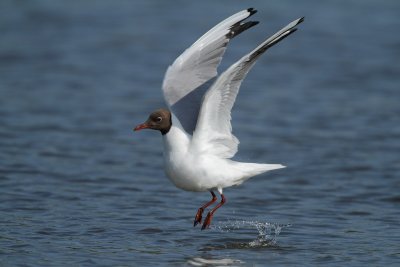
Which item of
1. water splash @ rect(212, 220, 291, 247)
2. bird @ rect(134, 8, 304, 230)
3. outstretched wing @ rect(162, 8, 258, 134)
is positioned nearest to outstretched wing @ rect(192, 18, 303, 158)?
bird @ rect(134, 8, 304, 230)

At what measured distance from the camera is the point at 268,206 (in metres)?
9.38

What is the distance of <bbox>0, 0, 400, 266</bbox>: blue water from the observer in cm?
782

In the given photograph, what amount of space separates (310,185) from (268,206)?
1.08 metres

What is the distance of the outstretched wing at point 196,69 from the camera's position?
8.05 meters

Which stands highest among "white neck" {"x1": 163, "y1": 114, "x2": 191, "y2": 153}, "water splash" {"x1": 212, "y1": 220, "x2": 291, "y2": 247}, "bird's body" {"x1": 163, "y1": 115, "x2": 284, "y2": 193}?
"white neck" {"x1": 163, "y1": 114, "x2": 191, "y2": 153}

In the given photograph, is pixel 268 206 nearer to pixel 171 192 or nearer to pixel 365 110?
pixel 171 192

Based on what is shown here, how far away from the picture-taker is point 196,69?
323 inches

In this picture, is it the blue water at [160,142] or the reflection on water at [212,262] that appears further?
the blue water at [160,142]

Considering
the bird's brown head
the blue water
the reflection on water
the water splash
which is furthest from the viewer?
the water splash

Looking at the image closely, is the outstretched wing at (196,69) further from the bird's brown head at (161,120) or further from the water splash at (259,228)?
the water splash at (259,228)

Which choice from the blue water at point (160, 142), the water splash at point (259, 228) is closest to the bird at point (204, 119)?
the water splash at point (259, 228)

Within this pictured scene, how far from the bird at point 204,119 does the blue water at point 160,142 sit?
2.23 ft

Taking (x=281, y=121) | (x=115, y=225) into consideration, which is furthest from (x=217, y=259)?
(x=281, y=121)

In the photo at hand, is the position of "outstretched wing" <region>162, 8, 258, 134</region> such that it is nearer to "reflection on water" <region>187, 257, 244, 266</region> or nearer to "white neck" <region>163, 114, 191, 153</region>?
"white neck" <region>163, 114, 191, 153</region>
